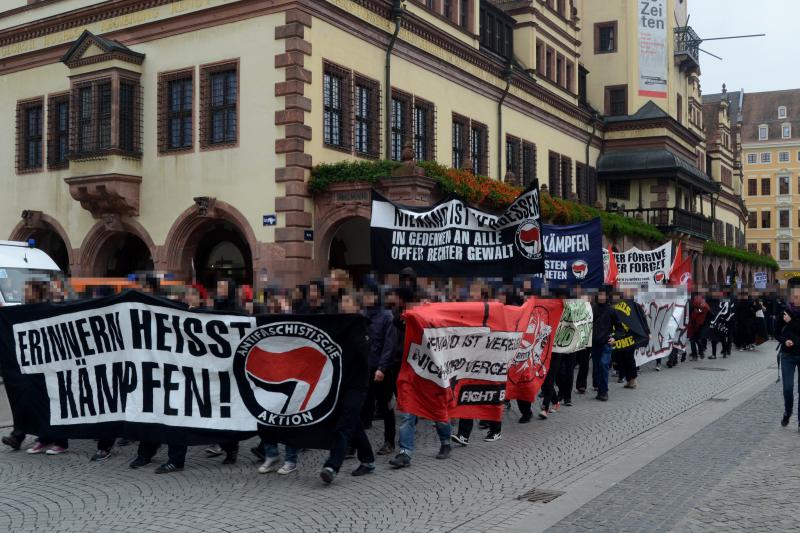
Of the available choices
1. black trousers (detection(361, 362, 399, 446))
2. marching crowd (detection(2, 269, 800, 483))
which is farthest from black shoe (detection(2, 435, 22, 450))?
black trousers (detection(361, 362, 399, 446))

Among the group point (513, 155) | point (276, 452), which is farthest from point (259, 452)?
point (513, 155)

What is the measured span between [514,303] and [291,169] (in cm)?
916

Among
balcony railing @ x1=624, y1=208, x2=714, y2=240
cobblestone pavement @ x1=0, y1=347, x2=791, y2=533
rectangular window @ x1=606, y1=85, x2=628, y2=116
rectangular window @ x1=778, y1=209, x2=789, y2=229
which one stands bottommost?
cobblestone pavement @ x1=0, y1=347, x2=791, y2=533

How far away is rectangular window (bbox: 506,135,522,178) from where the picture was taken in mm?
31938

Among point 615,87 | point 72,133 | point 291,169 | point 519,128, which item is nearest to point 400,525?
point 291,169

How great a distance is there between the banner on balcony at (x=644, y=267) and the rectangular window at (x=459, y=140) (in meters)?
7.74

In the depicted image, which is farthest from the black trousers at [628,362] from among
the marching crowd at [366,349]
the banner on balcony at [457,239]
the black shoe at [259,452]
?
the black shoe at [259,452]

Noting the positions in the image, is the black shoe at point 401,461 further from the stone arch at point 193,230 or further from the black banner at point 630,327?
the stone arch at point 193,230

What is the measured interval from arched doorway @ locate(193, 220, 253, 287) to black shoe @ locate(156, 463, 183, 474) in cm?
1434

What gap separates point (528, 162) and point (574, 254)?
1695 cm

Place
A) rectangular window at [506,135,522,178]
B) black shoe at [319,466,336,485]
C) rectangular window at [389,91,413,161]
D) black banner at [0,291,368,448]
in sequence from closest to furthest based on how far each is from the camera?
1. black shoe at [319,466,336,485]
2. black banner at [0,291,368,448]
3. rectangular window at [389,91,413,161]
4. rectangular window at [506,135,522,178]

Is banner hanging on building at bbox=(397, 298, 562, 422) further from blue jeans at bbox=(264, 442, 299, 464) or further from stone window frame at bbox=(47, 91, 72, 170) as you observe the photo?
stone window frame at bbox=(47, 91, 72, 170)

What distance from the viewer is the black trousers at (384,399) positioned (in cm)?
1035

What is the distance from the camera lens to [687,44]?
165ft
